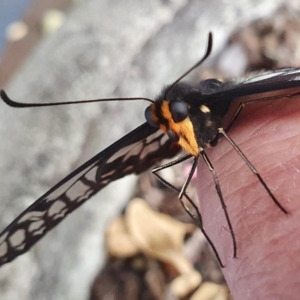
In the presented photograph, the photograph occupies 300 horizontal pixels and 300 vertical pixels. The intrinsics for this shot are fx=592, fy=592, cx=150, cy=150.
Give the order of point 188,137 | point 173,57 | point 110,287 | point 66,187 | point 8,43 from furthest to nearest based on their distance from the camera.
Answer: point 8,43 → point 173,57 → point 110,287 → point 66,187 → point 188,137

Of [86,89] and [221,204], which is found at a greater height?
[86,89]

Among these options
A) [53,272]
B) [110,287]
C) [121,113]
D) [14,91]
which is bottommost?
[110,287]

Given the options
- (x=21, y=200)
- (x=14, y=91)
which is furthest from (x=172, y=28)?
(x=21, y=200)

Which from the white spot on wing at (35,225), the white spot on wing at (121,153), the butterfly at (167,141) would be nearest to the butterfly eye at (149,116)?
the butterfly at (167,141)

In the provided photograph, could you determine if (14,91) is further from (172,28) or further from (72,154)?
(172,28)

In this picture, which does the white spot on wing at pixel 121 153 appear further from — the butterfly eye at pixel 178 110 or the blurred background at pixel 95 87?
the blurred background at pixel 95 87

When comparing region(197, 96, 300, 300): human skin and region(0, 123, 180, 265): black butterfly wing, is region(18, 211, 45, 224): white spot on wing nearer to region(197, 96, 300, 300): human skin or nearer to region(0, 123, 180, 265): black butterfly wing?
region(0, 123, 180, 265): black butterfly wing

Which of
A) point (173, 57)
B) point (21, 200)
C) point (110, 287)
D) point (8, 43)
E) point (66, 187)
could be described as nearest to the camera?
point (66, 187)
